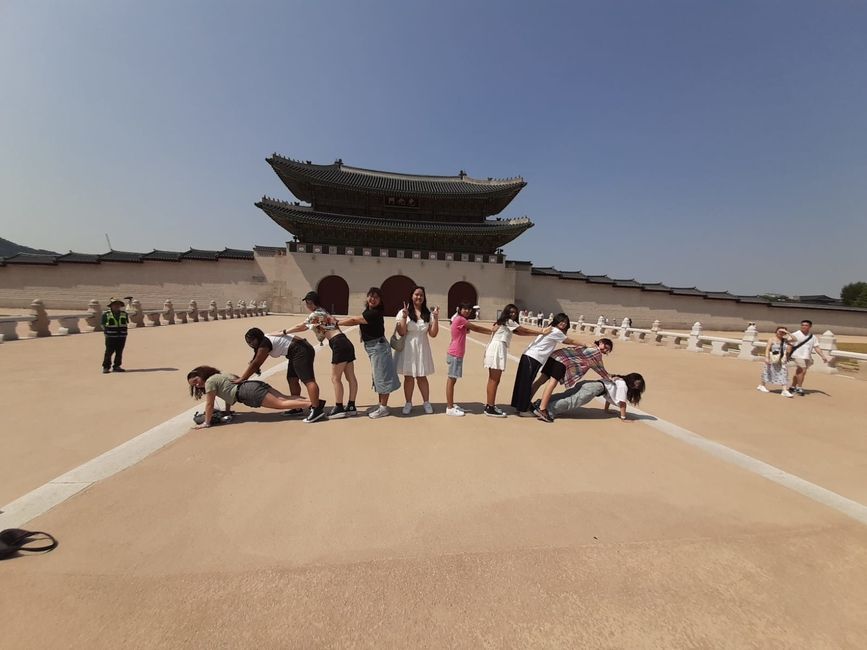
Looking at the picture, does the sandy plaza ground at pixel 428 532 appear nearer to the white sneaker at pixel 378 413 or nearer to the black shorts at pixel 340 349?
the white sneaker at pixel 378 413

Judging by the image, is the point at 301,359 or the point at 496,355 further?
the point at 496,355

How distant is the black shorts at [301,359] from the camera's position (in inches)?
144

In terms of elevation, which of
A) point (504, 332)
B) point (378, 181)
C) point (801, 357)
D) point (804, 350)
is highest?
point (378, 181)

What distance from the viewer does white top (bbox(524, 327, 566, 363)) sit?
12.8ft

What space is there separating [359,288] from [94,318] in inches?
586

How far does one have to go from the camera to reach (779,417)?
4.41m

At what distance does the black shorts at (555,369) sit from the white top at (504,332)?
62cm

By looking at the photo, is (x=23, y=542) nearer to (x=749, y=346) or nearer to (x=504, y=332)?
(x=504, y=332)

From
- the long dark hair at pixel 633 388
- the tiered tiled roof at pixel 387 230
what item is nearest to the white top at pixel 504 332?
the long dark hair at pixel 633 388

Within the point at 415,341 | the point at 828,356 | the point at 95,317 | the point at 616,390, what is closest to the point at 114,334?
the point at 415,341

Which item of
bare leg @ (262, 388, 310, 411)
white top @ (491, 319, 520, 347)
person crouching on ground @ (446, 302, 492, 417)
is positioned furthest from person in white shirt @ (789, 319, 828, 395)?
bare leg @ (262, 388, 310, 411)

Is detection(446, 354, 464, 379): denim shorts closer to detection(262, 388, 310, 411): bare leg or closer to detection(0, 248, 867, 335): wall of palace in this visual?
detection(262, 388, 310, 411): bare leg

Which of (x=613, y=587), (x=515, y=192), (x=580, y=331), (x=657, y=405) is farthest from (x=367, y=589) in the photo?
(x=515, y=192)

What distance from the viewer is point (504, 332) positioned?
12.8 ft
